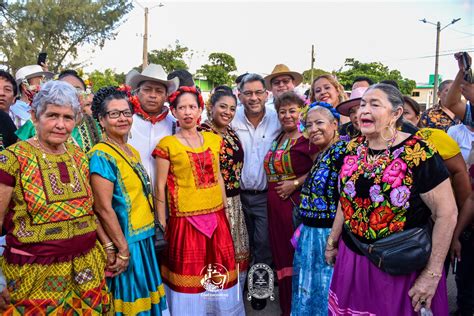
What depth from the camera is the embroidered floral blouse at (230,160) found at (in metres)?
3.85

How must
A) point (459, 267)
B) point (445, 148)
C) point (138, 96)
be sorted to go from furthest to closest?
point (138, 96) < point (459, 267) < point (445, 148)

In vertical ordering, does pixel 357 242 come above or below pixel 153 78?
below

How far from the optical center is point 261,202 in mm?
4242

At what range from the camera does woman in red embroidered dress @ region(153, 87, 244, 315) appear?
10.8 ft

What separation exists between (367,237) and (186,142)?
1755 mm

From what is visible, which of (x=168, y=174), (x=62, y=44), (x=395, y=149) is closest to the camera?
(x=395, y=149)

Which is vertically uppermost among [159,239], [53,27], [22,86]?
[53,27]

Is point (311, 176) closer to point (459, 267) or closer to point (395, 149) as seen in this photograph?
point (395, 149)

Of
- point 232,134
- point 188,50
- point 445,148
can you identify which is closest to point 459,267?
point 445,148

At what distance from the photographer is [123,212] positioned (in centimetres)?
274

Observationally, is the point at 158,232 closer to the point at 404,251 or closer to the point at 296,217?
the point at 296,217

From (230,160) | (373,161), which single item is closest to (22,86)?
(230,160)

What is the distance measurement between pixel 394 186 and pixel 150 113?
2446 mm

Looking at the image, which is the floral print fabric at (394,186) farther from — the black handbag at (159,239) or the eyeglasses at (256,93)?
the eyeglasses at (256,93)
